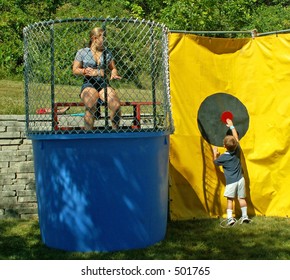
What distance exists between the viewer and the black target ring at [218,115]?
6.79 meters

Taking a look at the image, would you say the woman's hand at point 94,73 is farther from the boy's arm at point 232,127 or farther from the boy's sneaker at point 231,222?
the boy's sneaker at point 231,222

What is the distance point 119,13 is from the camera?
13891 mm

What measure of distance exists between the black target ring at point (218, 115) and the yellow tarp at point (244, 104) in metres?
0.05

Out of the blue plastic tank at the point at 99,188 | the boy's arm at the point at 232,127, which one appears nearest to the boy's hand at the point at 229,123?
the boy's arm at the point at 232,127

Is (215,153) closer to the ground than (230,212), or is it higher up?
higher up

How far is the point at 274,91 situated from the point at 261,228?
164cm

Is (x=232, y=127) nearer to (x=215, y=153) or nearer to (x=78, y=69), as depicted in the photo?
(x=215, y=153)

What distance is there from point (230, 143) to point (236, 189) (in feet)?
1.80

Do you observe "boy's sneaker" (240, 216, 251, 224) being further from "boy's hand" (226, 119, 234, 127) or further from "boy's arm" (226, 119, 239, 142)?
"boy's hand" (226, 119, 234, 127)

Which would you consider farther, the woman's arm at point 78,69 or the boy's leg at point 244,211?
the boy's leg at point 244,211

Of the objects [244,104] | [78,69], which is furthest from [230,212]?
[78,69]

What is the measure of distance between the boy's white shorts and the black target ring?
1.78ft

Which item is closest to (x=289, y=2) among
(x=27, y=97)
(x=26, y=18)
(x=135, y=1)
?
(x=135, y=1)

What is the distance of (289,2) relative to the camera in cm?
2259
